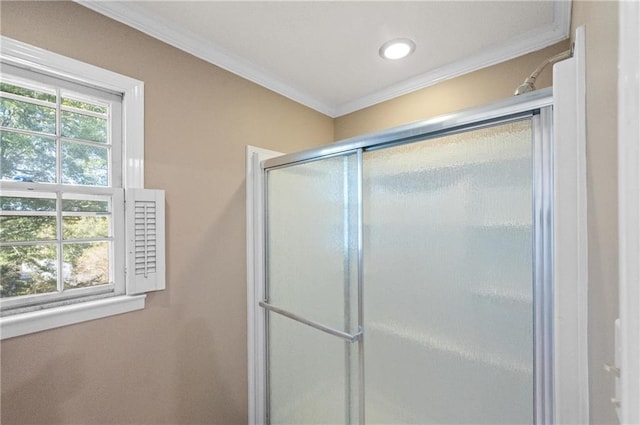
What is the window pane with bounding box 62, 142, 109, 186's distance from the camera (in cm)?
114

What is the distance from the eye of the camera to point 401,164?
1.14 m

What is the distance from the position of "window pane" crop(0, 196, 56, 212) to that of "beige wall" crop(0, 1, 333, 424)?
0.35m

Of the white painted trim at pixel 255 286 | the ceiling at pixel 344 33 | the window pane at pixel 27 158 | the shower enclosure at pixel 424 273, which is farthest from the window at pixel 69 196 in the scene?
the shower enclosure at pixel 424 273

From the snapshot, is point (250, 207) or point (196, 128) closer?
point (196, 128)

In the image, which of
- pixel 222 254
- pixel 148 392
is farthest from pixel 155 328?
pixel 222 254

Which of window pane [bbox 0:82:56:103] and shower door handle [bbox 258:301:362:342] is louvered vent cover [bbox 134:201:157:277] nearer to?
window pane [bbox 0:82:56:103]

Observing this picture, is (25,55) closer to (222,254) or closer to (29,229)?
(29,229)

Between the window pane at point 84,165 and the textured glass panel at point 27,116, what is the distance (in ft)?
0.29

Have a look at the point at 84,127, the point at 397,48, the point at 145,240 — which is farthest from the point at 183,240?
the point at 397,48

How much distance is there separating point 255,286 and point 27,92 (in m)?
1.34

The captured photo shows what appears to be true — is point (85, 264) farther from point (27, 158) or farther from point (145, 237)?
point (27, 158)

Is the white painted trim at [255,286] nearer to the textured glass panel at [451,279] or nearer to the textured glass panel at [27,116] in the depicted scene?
the textured glass panel at [451,279]

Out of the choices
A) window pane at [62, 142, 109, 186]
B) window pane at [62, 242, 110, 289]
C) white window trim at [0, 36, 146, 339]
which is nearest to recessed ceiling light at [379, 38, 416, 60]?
white window trim at [0, 36, 146, 339]

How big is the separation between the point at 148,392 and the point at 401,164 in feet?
5.11
